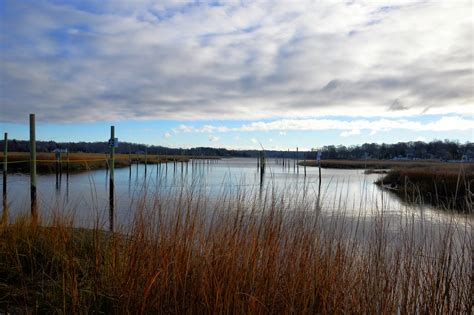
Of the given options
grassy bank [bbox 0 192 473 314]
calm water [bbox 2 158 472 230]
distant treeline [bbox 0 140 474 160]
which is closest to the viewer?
grassy bank [bbox 0 192 473 314]

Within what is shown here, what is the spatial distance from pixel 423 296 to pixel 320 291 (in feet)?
3.35

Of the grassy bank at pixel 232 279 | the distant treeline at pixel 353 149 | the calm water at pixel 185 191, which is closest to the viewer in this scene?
the grassy bank at pixel 232 279

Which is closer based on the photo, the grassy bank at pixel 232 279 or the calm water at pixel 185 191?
the grassy bank at pixel 232 279

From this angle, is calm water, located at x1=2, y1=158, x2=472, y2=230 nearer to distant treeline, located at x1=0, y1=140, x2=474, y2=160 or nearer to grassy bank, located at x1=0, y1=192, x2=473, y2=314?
grassy bank, located at x1=0, y1=192, x2=473, y2=314

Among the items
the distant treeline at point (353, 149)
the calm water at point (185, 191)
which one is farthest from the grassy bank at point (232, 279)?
the distant treeline at point (353, 149)

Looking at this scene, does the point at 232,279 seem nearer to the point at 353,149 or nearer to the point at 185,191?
the point at 185,191

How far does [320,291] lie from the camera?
315 cm

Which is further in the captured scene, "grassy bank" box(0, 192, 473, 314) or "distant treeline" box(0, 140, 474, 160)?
"distant treeline" box(0, 140, 474, 160)

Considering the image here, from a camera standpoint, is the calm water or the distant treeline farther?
the distant treeline

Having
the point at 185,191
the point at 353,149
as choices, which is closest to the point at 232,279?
the point at 185,191

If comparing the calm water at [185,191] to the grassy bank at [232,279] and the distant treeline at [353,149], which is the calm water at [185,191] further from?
the distant treeline at [353,149]

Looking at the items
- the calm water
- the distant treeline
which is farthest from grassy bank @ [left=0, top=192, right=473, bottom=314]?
the distant treeline

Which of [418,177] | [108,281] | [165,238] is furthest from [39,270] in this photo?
[418,177]

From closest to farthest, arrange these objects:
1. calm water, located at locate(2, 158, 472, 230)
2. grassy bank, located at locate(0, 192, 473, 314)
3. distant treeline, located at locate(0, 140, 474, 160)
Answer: grassy bank, located at locate(0, 192, 473, 314) → calm water, located at locate(2, 158, 472, 230) → distant treeline, located at locate(0, 140, 474, 160)
